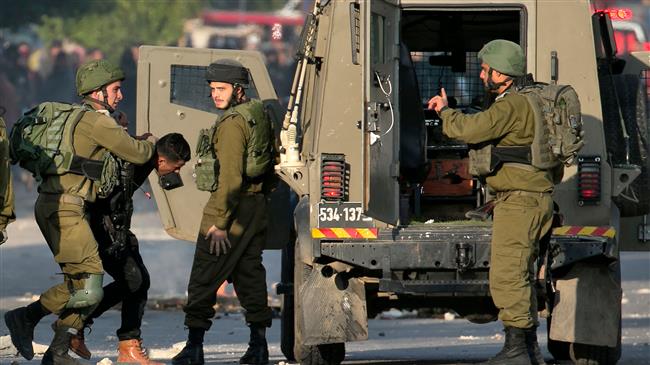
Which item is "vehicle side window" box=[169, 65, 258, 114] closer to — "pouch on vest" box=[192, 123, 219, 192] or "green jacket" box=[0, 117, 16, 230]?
"pouch on vest" box=[192, 123, 219, 192]

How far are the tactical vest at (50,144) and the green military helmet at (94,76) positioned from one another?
266 mm

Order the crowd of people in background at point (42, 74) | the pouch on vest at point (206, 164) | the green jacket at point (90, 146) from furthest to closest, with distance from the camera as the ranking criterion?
1. the crowd of people in background at point (42, 74)
2. the pouch on vest at point (206, 164)
3. the green jacket at point (90, 146)

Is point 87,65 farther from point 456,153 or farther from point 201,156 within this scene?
point 456,153

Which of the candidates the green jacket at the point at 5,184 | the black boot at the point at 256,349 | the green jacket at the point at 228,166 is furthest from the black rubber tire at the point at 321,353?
the green jacket at the point at 5,184

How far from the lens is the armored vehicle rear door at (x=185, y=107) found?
502 inches

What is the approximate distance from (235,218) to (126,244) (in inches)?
40.5

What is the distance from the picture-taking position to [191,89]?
12891 mm

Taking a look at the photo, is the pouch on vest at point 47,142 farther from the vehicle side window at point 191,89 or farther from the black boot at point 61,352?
the vehicle side window at point 191,89

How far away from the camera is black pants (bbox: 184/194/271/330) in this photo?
11883 mm

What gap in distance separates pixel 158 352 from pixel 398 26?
10.3ft

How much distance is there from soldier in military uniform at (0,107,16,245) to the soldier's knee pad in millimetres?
773

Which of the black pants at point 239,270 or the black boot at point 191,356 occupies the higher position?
the black pants at point 239,270

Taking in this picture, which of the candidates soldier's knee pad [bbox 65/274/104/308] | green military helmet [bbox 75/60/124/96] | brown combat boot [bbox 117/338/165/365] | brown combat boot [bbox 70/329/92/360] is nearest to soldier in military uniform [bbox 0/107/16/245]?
soldier's knee pad [bbox 65/274/104/308]

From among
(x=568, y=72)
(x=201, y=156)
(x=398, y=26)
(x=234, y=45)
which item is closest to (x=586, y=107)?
(x=568, y=72)
